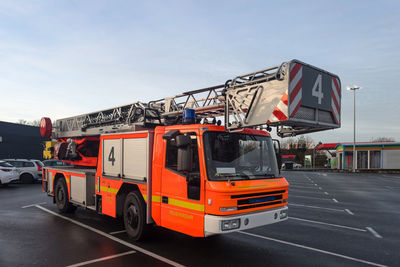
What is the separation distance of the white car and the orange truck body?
1079 cm

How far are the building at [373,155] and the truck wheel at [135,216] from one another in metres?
40.5

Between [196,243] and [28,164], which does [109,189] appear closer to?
[196,243]

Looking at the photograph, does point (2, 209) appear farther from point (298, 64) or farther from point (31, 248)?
point (298, 64)

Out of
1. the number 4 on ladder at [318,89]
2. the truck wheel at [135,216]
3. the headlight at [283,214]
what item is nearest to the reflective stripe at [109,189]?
the truck wheel at [135,216]

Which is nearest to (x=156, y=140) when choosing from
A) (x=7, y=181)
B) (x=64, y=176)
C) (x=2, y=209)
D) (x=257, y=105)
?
(x=257, y=105)

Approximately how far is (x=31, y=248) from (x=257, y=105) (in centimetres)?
497

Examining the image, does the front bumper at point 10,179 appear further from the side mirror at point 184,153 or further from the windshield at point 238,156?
the windshield at point 238,156

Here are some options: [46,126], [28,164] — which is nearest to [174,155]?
[46,126]

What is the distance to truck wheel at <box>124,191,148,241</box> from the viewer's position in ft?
19.4

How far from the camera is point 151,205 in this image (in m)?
5.77

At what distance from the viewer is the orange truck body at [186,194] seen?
469cm

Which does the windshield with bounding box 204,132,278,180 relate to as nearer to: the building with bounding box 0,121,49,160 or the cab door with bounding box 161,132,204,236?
the cab door with bounding box 161,132,204,236

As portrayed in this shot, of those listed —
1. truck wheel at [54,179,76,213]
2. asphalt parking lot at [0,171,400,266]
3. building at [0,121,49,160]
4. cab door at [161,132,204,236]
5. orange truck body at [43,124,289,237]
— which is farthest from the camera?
building at [0,121,49,160]

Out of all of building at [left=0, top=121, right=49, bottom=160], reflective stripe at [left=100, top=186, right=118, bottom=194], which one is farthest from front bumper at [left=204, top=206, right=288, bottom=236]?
building at [left=0, top=121, right=49, bottom=160]
